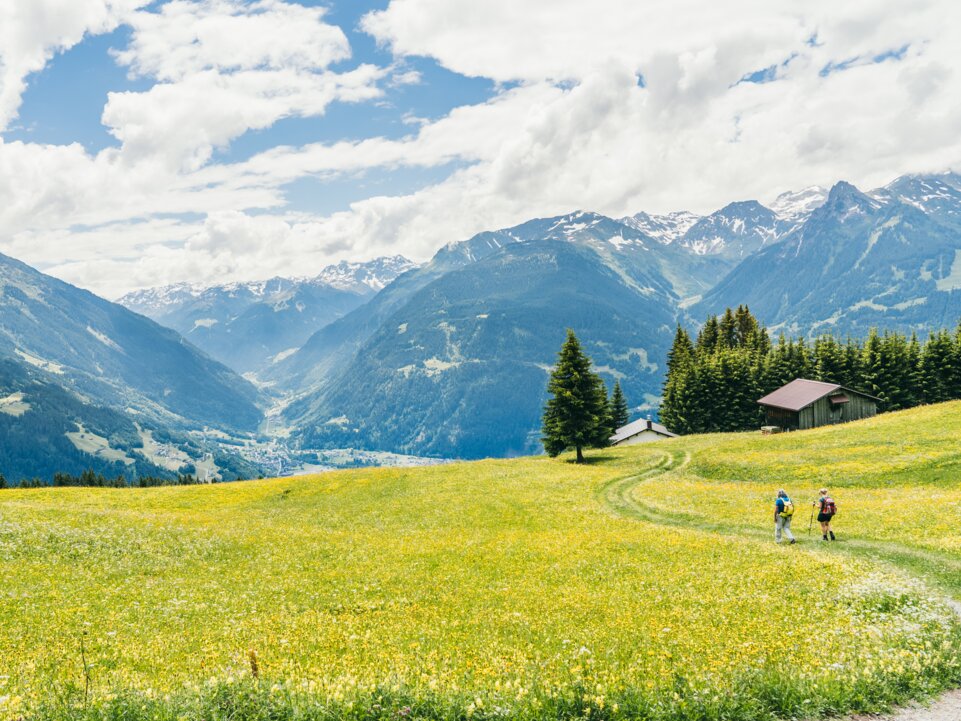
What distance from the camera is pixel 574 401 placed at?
225 ft

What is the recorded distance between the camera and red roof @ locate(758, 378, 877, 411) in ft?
270

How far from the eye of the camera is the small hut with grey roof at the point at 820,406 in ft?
270

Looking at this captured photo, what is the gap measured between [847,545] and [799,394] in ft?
214

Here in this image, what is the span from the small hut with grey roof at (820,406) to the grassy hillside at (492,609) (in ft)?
125

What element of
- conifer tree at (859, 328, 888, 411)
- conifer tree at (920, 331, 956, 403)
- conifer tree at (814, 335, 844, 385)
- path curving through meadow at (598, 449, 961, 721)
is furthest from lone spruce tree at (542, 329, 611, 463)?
conifer tree at (920, 331, 956, 403)

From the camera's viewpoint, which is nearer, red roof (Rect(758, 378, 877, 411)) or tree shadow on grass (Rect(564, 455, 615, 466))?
tree shadow on grass (Rect(564, 455, 615, 466))

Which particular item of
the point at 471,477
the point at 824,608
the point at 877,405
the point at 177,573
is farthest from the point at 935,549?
the point at 877,405

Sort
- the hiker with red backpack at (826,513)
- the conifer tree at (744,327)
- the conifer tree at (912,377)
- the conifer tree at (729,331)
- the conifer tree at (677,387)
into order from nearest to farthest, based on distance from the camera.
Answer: the hiker with red backpack at (826,513), the conifer tree at (912,377), the conifer tree at (677,387), the conifer tree at (744,327), the conifer tree at (729,331)

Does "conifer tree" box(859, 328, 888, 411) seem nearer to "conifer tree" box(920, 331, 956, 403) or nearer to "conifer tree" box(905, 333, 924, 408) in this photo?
"conifer tree" box(905, 333, 924, 408)

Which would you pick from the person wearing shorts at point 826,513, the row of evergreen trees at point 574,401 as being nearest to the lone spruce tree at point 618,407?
the row of evergreen trees at point 574,401

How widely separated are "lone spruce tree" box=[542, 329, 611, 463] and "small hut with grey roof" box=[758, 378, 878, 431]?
33.8 m

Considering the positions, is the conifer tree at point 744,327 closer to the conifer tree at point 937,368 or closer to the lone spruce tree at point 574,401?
the conifer tree at point 937,368

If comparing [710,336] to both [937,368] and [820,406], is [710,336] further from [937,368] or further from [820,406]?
[820,406]

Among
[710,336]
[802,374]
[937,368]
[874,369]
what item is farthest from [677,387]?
[937,368]
